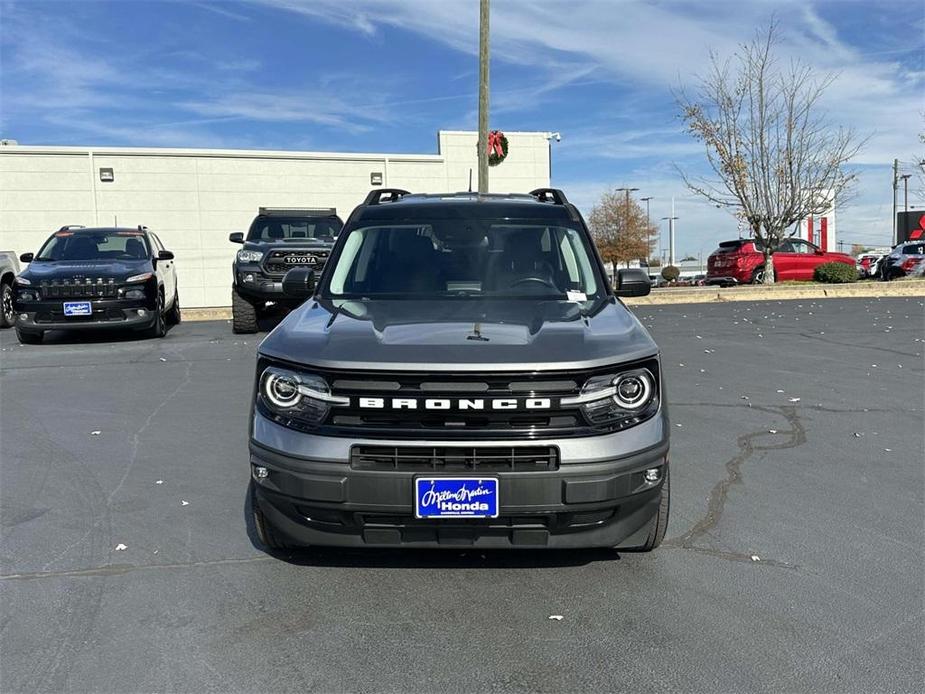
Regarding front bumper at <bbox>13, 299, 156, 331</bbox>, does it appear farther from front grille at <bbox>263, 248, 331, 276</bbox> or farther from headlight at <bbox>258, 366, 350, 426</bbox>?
headlight at <bbox>258, 366, 350, 426</bbox>

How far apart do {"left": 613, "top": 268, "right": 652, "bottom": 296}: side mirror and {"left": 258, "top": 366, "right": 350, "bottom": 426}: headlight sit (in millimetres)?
2436

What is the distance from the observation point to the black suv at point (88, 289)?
1086 centimetres

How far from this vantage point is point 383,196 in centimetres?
582

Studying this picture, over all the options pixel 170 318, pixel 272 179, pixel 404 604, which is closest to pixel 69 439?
pixel 404 604

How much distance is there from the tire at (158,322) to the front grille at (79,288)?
747 millimetres

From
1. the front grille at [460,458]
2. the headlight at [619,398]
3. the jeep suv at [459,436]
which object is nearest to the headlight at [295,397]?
the jeep suv at [459,436]

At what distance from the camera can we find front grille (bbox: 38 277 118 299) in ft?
35.6

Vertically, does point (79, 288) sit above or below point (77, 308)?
above

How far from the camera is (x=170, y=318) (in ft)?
46.1

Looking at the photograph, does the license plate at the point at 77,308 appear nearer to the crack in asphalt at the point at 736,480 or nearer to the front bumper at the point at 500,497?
the crack in asphalt at the point at 736,480

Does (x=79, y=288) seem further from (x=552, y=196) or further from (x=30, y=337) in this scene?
(x=552, y=196)

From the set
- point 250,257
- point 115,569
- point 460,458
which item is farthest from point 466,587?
point 250,257

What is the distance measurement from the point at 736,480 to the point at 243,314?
8.82 metres

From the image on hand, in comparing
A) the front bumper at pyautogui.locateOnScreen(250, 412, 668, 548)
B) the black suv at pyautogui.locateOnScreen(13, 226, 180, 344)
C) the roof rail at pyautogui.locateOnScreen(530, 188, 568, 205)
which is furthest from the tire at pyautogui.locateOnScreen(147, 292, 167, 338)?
the front bumper at pyautogui.locateOnScreen(250, 412, 668, 548)
